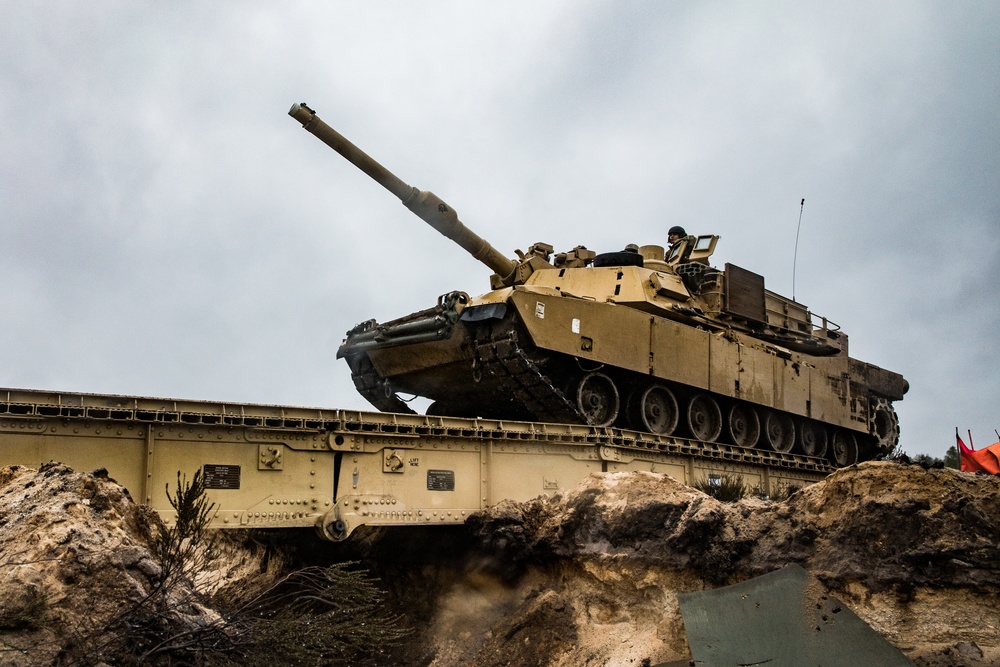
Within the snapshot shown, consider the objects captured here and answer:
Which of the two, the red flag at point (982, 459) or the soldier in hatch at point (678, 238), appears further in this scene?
the soldier in hatch at point (678, 238)

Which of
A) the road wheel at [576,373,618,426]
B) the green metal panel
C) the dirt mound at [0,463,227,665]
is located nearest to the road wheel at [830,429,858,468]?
the road wheel at [576,373,618,426]

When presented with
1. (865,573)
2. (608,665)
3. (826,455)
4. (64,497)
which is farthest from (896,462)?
(826,455)

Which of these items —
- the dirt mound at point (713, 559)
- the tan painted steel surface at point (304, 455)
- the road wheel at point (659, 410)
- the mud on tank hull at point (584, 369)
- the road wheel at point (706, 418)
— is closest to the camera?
the dirt mound at point (713, 559)

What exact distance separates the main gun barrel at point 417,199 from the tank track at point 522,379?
2.22 metres

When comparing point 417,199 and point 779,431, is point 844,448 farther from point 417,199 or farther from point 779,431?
point 417,199

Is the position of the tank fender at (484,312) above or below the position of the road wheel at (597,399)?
above

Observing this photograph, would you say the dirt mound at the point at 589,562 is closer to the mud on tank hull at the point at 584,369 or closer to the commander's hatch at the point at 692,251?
the mud on tank hull at the point at 584,369

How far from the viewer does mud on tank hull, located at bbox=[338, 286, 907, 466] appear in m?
14.5

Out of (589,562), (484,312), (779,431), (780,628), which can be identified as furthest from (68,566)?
(779,431)

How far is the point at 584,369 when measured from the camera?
15117 millimetres

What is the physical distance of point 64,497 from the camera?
720 cm

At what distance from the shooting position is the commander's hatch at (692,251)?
19.4 meters

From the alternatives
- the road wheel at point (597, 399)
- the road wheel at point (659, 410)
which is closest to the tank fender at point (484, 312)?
the road wheel at point (597, 399)

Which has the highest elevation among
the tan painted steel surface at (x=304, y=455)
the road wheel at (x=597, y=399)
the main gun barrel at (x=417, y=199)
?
the main gun barrel at (x=417, y=199)
